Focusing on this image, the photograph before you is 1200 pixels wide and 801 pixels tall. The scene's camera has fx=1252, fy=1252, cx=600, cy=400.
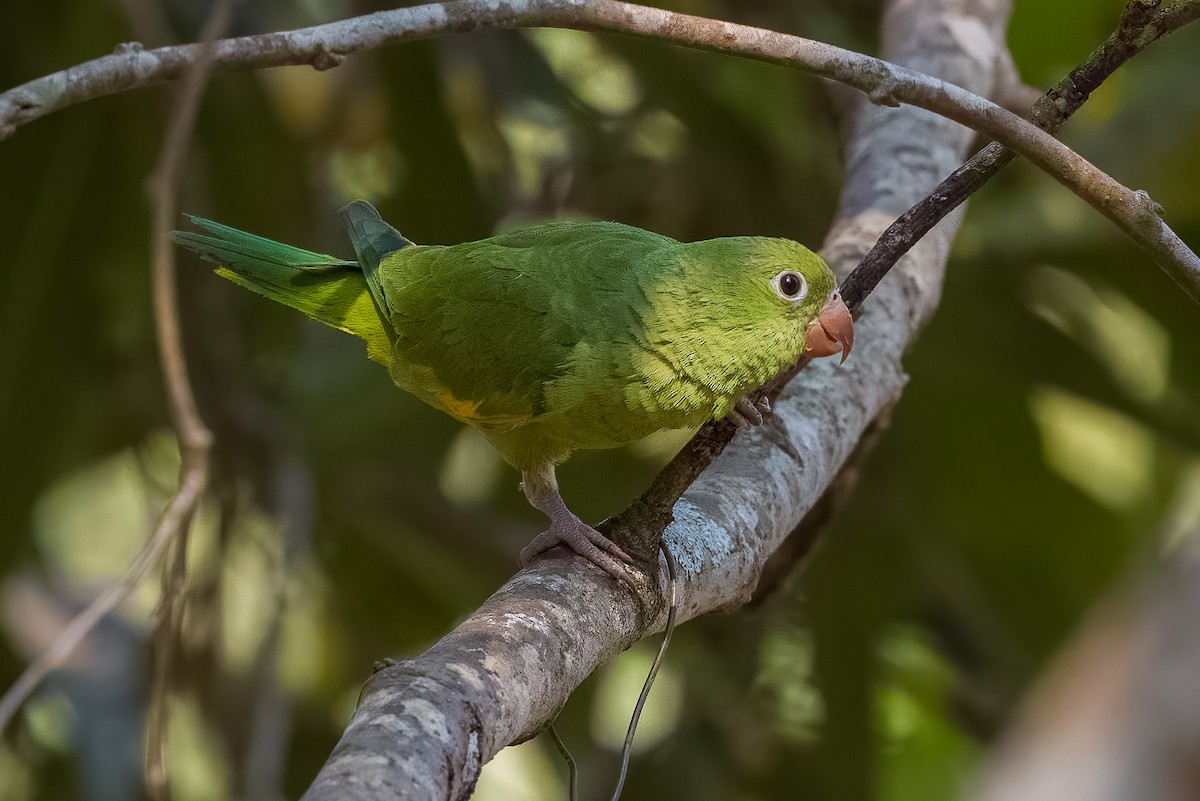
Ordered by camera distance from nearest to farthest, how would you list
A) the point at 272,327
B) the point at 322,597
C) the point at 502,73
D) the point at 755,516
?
the point at 755,516 < the point at 502,73 < the point at 272,327 < the point at 322,597

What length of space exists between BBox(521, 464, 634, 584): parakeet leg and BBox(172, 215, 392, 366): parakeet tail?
0.50 m

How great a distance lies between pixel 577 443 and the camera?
281cm

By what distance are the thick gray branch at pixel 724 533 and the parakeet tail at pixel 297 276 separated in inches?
39.8

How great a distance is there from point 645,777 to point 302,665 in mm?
1555

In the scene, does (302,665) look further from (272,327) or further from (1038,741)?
(1038,741)

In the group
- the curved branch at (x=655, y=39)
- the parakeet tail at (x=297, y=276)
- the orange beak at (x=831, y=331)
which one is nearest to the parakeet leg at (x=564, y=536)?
the parakeet tail at (x=297, y=276)

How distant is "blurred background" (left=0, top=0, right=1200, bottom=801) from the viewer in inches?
178

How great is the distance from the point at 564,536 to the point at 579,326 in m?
0.49

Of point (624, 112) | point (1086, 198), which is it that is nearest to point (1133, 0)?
point (1086, 198)

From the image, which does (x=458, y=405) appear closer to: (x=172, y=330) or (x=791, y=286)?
(x=791, y=286)

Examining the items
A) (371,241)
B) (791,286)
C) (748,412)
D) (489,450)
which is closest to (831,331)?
(791,286)

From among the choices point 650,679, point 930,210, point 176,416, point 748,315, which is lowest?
point 176,416

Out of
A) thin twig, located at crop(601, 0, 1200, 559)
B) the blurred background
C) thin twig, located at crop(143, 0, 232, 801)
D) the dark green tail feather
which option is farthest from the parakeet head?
the blurred background

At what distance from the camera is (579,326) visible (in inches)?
107
